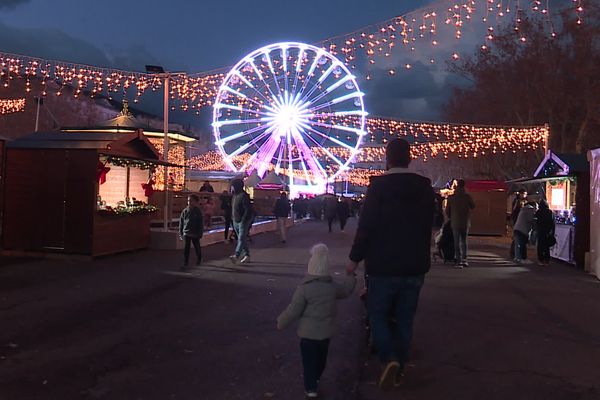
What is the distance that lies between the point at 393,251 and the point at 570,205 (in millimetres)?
13571

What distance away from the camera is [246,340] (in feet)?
21.6

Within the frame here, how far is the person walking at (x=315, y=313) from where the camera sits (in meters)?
4.52

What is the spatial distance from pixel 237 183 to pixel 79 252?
3.63 metres

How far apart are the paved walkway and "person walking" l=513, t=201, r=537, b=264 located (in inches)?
123

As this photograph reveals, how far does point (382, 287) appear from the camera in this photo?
15.5 feet

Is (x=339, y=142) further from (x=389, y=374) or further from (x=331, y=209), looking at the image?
(x=389, y=374)

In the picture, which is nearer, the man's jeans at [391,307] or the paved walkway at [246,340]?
the man's jeans at [391,307]

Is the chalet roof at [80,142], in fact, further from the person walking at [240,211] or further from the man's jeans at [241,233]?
the man's jeans at [241,233]

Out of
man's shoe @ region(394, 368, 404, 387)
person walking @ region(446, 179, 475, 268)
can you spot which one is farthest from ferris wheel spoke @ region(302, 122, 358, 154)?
man's shoe @ region(394, 368, 404, 387)

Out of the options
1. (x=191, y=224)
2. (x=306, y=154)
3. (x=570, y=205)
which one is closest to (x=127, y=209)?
(x=191, y=224)

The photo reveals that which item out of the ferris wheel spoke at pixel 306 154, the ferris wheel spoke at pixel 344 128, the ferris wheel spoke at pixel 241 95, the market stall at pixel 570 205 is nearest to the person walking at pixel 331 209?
the ferris wheel spoke at pixel 306 154

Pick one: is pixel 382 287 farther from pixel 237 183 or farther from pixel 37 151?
pixel 37 151

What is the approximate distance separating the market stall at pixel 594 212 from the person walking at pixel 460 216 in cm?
233

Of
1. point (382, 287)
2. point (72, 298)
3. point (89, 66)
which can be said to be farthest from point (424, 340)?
point (89, 66)
